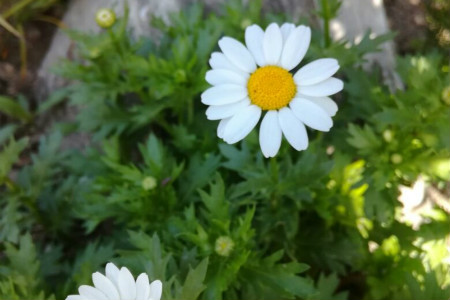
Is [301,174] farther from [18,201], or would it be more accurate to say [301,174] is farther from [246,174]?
[18,201]

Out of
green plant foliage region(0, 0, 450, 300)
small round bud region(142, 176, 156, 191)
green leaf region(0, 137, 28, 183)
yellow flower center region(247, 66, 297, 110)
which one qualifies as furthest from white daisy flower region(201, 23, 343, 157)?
green leaf region(0, 137, 28, 183)

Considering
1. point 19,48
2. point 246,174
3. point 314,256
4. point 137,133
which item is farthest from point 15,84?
point 314,256

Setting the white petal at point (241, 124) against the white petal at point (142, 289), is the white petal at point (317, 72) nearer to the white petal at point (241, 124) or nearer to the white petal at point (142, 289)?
the white petal at point (241, 124)

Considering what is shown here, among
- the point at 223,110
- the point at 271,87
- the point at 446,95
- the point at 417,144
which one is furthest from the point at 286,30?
the point at 417,144

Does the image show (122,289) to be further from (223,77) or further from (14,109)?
(14,109)

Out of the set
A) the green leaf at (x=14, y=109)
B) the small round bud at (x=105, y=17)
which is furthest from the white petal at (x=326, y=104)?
the green leaf at (x=14, y=109)

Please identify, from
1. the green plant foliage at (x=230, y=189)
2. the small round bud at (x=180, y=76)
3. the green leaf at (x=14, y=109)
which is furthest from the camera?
the green leaf at (x=14, y=109)

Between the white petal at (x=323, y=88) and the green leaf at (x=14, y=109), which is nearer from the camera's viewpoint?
the white petal at (x=323, y=88)
